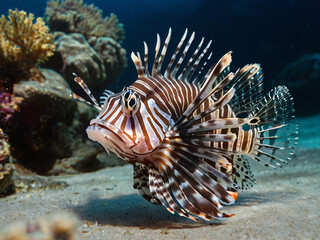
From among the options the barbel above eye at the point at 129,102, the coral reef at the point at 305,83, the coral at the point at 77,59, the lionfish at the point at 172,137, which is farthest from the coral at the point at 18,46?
the coral reef at the point at 305,83

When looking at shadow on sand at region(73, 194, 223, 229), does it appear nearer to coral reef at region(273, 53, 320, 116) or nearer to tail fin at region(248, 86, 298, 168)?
tail fin at region(248, 86, 298, 168)

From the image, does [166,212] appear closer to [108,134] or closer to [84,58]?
[108,134]

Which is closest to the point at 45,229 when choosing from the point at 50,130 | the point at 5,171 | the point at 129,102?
the point at 129,102

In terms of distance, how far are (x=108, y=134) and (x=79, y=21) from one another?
24.8ft

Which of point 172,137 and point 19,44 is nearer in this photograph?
point 172,137

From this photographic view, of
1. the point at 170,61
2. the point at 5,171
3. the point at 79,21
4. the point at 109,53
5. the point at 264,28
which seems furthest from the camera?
the point at 264,28

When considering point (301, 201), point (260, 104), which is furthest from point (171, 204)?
point (260, 104)

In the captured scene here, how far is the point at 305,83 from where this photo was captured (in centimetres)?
1627

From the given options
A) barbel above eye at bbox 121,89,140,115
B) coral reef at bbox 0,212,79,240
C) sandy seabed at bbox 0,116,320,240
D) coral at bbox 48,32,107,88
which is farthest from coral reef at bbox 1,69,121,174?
coral reef at bbox 0,212,79,240

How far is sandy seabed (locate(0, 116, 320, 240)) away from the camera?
2186 millimetres

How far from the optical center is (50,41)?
5855 mm

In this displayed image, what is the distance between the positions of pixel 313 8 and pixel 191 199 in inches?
836

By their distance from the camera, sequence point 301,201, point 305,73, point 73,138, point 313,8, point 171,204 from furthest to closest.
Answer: point 313,8 < point 305,73 < point 73,138 < point 301,201 < point 171,204

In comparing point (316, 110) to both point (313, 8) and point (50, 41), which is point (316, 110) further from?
point (50, 41)
